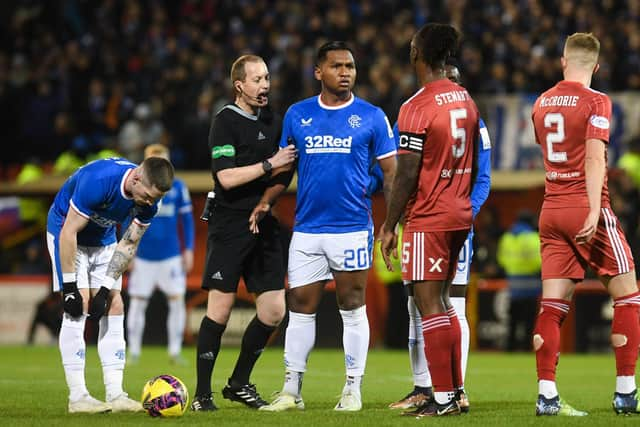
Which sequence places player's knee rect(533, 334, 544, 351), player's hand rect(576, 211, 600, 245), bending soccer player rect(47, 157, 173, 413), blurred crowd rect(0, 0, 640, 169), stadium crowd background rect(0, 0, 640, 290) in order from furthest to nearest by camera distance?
blurred crowd rect(0, 0, 640, 169) → stadium crowd background rect(0, 0, 640, 290) → bending soccer player rect(47, 157, 173, 413) → player's knee rect(533, 334, 544, 351) → player's hand rect(576, 211, 600, 245)

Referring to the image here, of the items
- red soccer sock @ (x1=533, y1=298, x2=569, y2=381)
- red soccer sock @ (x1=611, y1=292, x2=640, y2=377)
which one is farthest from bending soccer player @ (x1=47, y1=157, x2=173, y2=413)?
red soccer sock @ (x1=611, y1=292, x2=640, y2=377)

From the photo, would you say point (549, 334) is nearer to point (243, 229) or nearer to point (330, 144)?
point (330, 144)

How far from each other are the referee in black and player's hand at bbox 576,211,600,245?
2.20 m

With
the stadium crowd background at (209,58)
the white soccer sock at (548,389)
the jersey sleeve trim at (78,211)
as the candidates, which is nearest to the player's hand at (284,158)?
the jersey sleeve trim at (78,211)

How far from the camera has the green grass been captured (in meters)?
8.36

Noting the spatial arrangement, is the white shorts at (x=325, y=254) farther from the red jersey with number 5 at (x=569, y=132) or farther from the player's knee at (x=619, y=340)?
the player's knee at (x=619, y=340)

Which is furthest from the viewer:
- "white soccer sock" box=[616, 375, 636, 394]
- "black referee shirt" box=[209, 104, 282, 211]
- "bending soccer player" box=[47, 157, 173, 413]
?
"black referee shirt" box=[209, 104, 282, 211]

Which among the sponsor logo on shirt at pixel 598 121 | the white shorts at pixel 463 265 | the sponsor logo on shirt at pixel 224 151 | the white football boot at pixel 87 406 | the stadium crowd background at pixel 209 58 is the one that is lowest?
the white football boot at pixel 87 406

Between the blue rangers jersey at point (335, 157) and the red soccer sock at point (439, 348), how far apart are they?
1090 millimetres

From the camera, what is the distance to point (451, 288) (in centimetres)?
964

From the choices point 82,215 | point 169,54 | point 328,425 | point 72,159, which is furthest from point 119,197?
point 169,54

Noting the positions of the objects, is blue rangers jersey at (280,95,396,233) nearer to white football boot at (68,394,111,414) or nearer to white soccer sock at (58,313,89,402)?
white soccer sock at (58,313,89,402)

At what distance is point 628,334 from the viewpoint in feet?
28.5

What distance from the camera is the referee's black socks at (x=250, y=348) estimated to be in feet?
31.2
